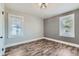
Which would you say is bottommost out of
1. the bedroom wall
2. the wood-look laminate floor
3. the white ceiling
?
the wood-look laminate floor

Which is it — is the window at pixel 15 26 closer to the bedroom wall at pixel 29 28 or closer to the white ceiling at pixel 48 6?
the bedroom wall at pixel 29 28

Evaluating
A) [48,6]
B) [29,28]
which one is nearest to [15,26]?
[29,28]

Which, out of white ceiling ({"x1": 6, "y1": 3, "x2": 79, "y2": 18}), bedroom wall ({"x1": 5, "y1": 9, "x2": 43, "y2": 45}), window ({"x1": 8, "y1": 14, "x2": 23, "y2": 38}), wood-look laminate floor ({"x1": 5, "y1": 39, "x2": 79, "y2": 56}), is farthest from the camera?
bedroom wall ({"x1": 5, "y1": 9, "x2": 43, "y2": 45})

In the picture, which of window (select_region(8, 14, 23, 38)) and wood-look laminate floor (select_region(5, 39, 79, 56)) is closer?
wood-look laminate floor (select_region(5, 39, 79, 56))

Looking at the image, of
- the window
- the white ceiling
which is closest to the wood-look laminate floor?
the window

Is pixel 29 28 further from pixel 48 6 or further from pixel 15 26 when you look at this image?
pixel 48 6

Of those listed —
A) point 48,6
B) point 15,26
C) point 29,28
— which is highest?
point 48,6

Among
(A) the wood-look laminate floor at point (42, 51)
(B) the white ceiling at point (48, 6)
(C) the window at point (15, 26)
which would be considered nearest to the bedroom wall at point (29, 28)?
(C) the window at point (15, 26)

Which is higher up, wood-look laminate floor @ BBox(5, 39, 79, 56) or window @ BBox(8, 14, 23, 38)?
window @ BBox(8, 14, 23, 38)

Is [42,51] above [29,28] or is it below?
below

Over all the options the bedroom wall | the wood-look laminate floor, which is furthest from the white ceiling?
the wood-look laminate floor

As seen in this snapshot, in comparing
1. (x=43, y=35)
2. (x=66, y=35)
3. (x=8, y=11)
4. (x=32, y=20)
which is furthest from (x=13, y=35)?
(x=66, y=35)

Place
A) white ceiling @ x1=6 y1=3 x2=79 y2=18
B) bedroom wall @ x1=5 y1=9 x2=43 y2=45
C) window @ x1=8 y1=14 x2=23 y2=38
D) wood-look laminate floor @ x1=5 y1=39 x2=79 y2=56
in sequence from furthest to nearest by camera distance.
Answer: bedroom wall @ x1=5 y1=9 x2=43 y2=45
window @ x1=8 y1=14 x2=23 y2=38
white ceiling @ x1=6 y1=3 x2=79 y2=18
wood-look laminate floor @ x1=5 y1=39 x2=79 y2=56

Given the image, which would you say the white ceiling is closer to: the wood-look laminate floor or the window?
the window
